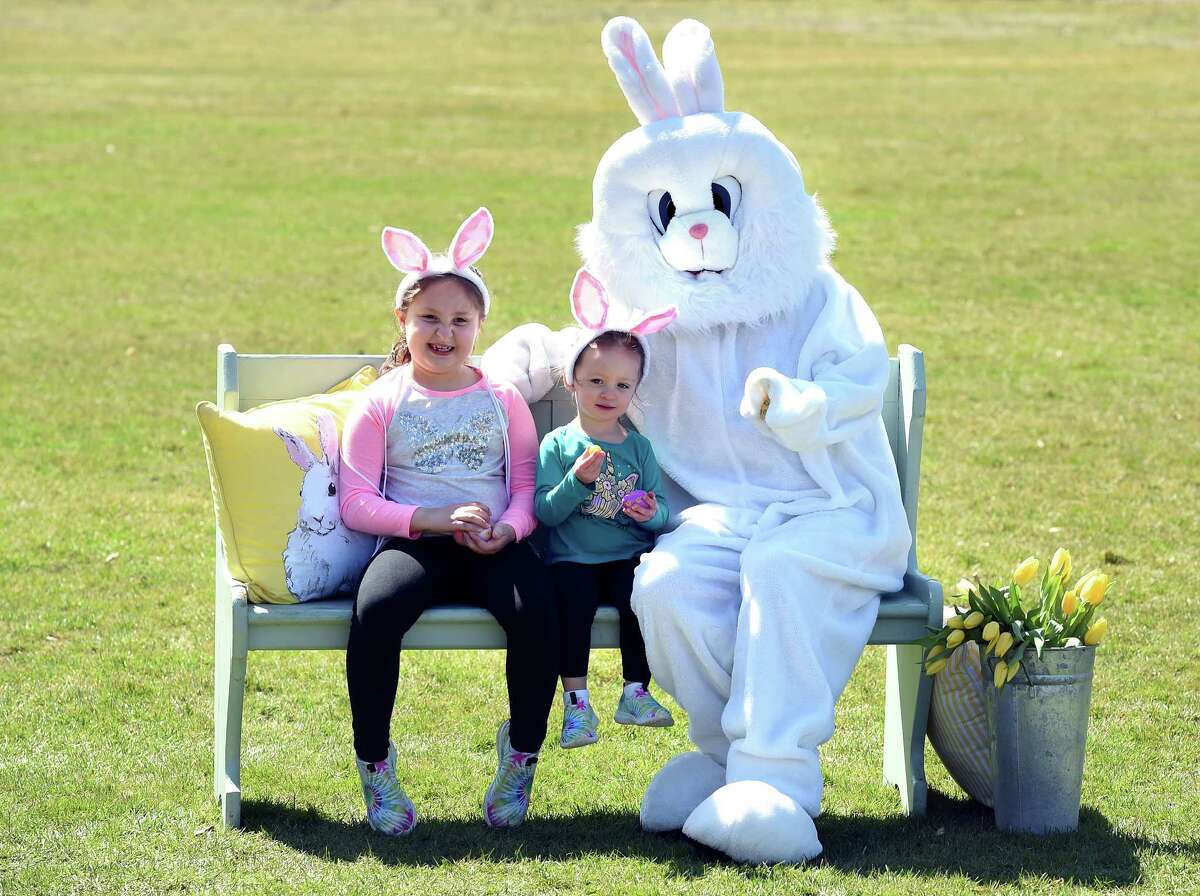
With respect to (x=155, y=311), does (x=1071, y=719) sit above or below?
below

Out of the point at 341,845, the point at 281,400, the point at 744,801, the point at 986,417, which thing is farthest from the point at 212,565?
the point at 986,417

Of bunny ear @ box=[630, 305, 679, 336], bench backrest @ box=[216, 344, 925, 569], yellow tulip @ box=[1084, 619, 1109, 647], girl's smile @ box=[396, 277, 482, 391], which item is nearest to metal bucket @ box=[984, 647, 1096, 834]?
yellow tulip @ box=[1084, 619, 1109, 647]

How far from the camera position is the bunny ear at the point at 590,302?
4.46m

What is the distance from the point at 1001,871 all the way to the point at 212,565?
359cm

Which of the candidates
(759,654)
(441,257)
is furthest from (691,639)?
(441,257)

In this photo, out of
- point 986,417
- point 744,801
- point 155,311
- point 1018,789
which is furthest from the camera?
point 155,311

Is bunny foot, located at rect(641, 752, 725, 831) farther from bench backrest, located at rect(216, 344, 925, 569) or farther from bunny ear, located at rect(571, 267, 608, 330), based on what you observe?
bunny ear, located at rect(571, 267, 608, 330)

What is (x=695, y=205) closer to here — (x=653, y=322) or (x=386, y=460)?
(x=653, y=322)

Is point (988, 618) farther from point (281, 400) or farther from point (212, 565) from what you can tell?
point (212, 565)

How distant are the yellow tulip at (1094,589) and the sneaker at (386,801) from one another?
1717mm

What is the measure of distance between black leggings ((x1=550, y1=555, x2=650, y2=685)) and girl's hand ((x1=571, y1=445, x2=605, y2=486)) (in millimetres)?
234

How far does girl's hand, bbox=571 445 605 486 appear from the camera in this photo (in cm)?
430

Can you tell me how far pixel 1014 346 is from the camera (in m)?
10.7

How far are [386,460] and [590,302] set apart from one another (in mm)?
653
